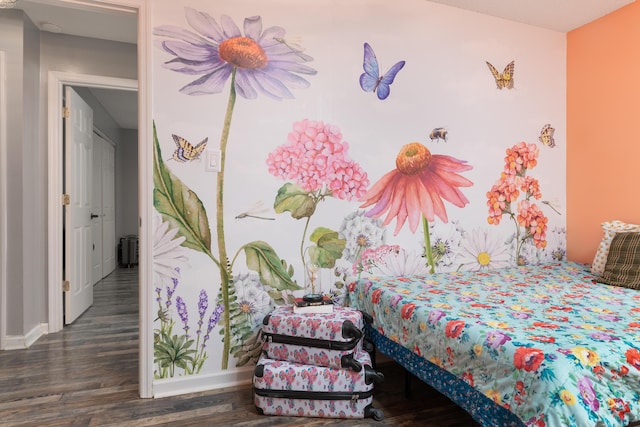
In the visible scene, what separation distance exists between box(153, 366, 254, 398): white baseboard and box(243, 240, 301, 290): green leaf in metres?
0.50

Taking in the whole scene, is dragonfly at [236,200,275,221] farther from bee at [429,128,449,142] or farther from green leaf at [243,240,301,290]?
bee at [429,128,449,142]

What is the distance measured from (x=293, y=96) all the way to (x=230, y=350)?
1.53 metres

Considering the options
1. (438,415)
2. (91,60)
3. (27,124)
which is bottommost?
(438,415)

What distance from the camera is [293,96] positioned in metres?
2.20

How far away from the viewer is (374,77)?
2.37m

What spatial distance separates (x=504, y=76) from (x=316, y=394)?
100 inches

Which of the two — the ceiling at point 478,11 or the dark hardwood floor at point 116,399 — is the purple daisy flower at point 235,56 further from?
the dark hardwood floor at point 116,399

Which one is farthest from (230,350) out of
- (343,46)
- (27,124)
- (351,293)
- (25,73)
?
(25,73)

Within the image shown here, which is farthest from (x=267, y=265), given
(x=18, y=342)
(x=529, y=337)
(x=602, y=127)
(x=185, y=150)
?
(x=602, y=127)

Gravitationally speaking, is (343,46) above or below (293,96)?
above

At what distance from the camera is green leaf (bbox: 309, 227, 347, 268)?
2.24 meters

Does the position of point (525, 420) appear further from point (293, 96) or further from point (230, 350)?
point (293, 96)

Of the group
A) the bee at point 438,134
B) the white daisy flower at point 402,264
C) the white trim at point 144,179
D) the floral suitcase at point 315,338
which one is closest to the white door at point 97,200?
the white trim at point 144,179

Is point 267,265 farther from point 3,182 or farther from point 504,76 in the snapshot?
point 504,76
